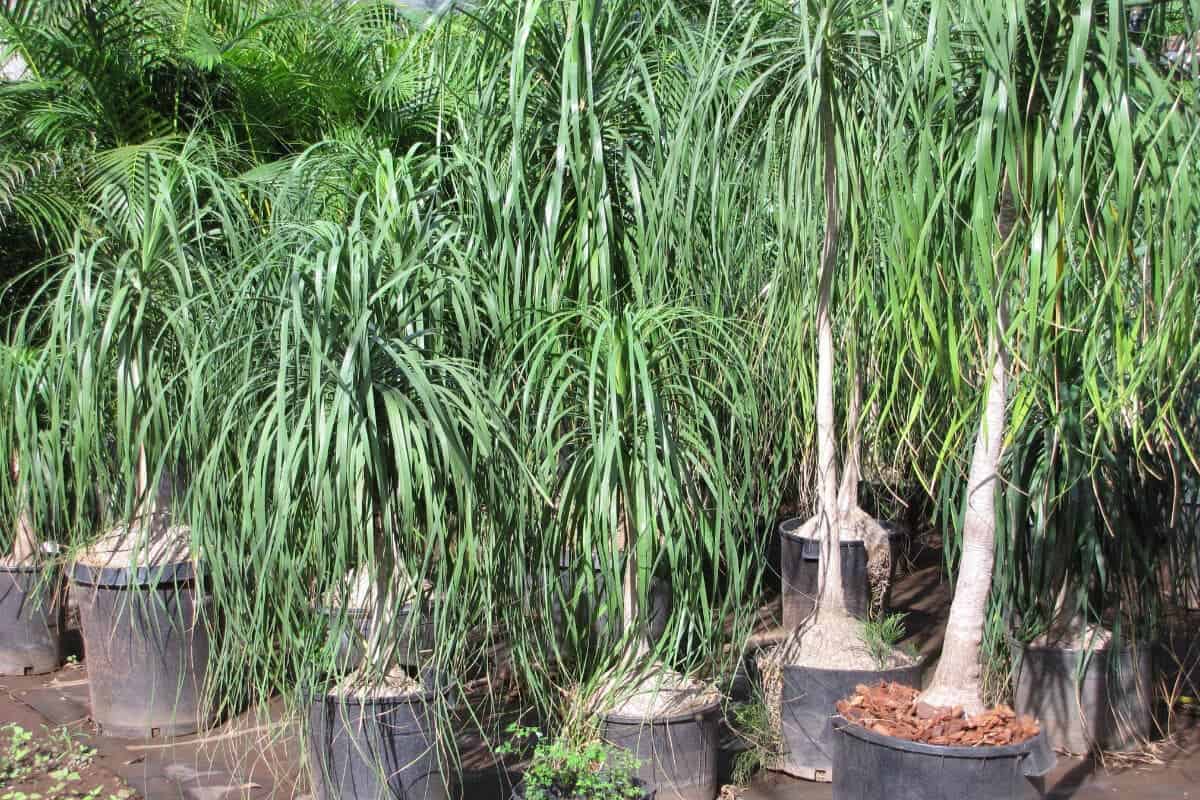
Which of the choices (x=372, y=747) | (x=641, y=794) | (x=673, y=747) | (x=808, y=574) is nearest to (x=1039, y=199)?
(x=641, y=794)

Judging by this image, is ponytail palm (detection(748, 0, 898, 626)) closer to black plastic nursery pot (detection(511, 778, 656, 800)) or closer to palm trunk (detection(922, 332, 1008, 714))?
palm trunk (detection(922, 332, 1008, 714))

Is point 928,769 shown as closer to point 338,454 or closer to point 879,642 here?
point 879,642

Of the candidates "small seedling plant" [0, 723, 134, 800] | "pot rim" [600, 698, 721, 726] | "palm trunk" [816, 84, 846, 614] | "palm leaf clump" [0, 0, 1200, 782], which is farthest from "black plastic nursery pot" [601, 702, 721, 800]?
"small seedling plant" [0, 723, 134, 800]

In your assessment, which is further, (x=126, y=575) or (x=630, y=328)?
(x=126, y=575)

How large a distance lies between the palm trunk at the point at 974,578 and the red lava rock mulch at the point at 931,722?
54 mm

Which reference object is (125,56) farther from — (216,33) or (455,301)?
(455,301)

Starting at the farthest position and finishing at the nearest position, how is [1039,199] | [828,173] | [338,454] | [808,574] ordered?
[808,574], [828,173], [338,454], [1039,199]

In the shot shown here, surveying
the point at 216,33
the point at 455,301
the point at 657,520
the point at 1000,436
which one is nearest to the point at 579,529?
the point at 657,520

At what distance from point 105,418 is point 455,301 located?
1.29 metres

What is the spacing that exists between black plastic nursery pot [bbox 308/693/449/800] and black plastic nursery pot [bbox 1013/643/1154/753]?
168 cm

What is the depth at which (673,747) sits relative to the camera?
9.51 ft

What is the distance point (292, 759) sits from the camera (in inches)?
123

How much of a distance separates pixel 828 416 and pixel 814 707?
79 cm

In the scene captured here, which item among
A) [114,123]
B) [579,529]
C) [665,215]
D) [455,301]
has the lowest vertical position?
[579,529]
